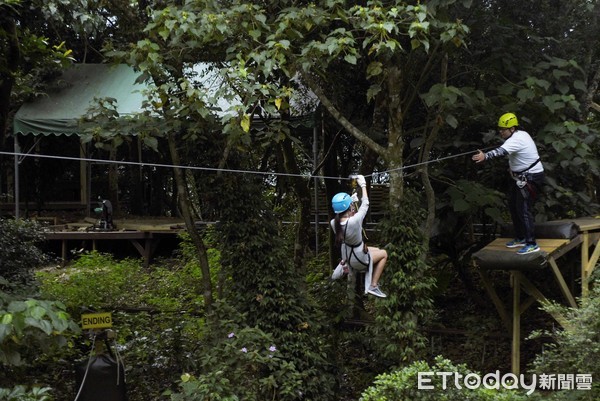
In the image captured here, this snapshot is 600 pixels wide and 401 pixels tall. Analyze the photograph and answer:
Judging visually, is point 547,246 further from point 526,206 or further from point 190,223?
point 190,223

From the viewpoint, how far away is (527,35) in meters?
8.25

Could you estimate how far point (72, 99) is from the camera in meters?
13.2

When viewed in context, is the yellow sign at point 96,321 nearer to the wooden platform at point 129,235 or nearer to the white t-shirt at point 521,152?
the white t-shirt at point 521,152

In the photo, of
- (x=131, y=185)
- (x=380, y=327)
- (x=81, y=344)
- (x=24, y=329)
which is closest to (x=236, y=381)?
(x=380, y=327)

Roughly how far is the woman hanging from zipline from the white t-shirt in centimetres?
152

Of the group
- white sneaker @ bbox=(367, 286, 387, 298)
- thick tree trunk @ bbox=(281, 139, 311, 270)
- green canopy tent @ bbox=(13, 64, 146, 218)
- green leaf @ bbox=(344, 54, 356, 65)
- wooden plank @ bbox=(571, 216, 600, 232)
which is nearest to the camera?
green leaf @ bbox=(344, 54, 356, 65)

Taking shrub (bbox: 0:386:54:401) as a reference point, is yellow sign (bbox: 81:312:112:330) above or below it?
above

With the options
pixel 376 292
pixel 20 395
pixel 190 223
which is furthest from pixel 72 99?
pixel 20 395

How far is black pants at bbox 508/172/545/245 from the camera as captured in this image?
6965mm

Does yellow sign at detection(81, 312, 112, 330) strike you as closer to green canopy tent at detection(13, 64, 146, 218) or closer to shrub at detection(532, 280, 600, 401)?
shrub at detection(532, 280, 600, 401)

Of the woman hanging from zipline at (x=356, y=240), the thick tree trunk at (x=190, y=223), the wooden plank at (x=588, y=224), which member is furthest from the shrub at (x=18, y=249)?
the wooden plank at (x=588, y=224)

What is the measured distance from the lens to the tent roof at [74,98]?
1251cm

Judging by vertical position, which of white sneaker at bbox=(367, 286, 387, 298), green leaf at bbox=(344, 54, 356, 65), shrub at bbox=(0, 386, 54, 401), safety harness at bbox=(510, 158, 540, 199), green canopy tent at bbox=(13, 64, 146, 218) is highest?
green canopy tent at bbox=(13, 64, 146, 218)

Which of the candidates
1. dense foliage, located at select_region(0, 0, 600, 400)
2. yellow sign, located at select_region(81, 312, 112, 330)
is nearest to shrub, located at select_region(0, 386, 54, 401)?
dense foliage, located at select_region(0, 0, 600, 400)
